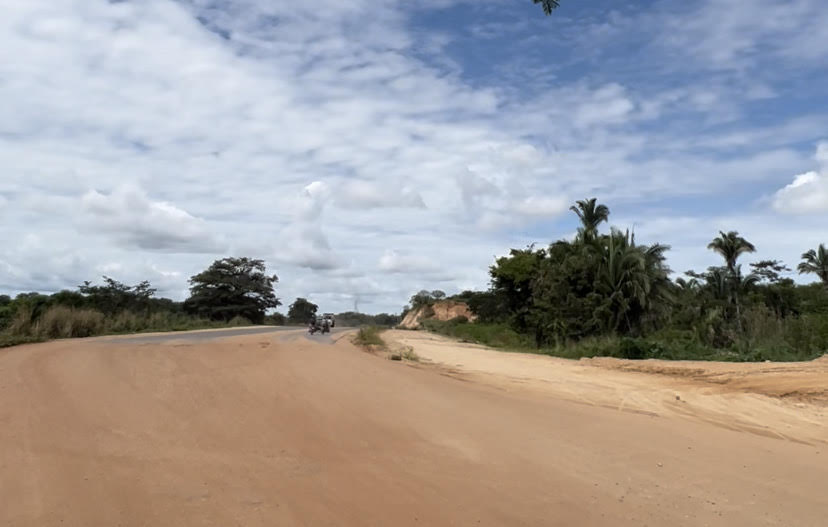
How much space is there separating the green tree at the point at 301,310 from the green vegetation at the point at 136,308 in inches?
917

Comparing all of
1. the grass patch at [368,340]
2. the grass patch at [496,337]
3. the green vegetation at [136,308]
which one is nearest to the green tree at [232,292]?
the green vegetation at [136,308]

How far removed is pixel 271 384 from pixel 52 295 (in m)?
29.1

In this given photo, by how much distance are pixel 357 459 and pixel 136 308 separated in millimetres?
38050

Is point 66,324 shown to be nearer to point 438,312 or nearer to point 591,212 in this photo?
point 591,212

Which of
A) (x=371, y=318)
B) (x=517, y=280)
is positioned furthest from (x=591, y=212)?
(x=371, y=318)

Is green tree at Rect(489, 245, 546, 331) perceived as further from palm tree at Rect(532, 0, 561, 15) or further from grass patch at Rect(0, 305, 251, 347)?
palm tree at Rect(532, 0, 561, 15)

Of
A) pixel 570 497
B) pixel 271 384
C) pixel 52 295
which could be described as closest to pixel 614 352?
pixel 271 384

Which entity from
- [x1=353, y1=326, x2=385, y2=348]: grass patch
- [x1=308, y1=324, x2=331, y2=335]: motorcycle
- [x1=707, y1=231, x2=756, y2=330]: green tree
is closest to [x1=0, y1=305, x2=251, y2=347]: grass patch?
[x1=308, y1=324, x2=331, y2=335]: motorcycle

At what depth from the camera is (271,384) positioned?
8594 millimetres

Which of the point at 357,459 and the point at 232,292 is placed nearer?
the point at 357,459

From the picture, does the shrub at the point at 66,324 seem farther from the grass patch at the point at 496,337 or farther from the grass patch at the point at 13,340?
the grass patch at the point at 496,337

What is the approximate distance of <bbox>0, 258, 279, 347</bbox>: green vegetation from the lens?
1909 cm

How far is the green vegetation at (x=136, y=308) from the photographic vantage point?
19094 mm

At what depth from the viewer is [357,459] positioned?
5539 millimetres
